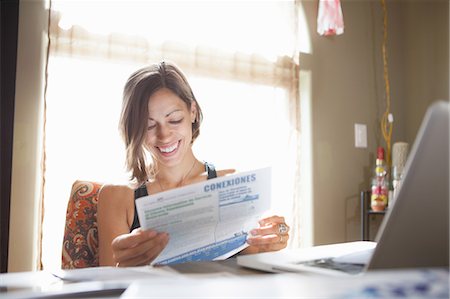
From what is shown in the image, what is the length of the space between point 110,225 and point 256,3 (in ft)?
4.41

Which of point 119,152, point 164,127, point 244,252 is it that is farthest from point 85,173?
point 244,252

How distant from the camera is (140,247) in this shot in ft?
3.18

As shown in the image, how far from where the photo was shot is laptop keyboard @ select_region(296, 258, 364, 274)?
1.94ft

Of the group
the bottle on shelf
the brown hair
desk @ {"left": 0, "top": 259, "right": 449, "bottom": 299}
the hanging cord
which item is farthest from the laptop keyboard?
the hanging cord

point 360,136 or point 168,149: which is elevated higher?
point 360,136

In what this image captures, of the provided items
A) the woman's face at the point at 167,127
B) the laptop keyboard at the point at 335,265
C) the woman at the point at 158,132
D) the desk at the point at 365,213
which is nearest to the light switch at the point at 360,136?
the desk at the point at 365,213

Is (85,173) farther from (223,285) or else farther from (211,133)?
(223,285)

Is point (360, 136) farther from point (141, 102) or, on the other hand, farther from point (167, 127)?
point (141, 102)

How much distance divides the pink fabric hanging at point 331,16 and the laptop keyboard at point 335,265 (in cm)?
189

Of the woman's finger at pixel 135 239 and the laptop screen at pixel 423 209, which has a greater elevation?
the laptop screen at pixel 423 209

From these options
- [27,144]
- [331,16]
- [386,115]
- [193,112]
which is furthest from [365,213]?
[27,144]

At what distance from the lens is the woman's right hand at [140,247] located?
87cm

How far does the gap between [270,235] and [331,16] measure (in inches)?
56.9

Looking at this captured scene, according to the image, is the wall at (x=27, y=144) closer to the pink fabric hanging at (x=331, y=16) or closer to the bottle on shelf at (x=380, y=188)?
the pink fabric hanging at (x=331, y=16)
